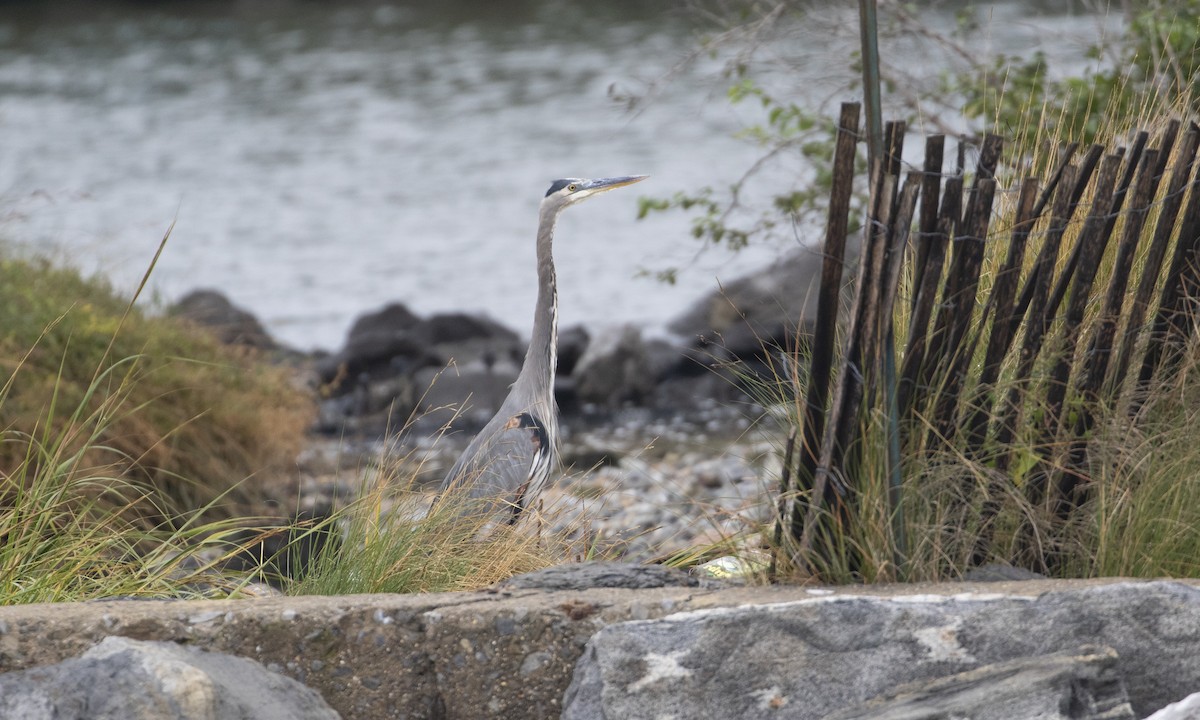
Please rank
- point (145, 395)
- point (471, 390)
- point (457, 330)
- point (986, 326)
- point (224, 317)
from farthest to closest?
point (457, 330)
point (224, 317)
point (471, 390)
point (145, 395)
point (986, 326)

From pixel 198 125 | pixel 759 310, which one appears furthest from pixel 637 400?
pixel 198 125

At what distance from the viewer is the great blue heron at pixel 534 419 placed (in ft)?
14.6

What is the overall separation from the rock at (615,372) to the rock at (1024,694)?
718cm

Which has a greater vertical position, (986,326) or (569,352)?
(986,326)

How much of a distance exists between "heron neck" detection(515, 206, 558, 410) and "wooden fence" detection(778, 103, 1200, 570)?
152 centimetres

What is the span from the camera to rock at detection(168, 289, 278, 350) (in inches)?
373

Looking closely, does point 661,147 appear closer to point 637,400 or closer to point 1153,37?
point 637,400

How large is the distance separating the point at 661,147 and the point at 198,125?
8.37 metres

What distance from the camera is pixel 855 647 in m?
2.63

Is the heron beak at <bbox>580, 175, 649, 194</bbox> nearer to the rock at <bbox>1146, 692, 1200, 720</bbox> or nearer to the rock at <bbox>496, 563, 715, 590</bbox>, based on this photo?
the rock at <bbox>496, 563, 715, 590</bbox>

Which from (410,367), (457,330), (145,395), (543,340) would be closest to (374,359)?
(410,367)

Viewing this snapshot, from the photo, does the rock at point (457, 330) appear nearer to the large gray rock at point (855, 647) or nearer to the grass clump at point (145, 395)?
the grass clump at point (145, 395)

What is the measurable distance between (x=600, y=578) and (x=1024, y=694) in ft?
3.23

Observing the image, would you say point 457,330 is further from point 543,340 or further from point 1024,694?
point 1024,694
